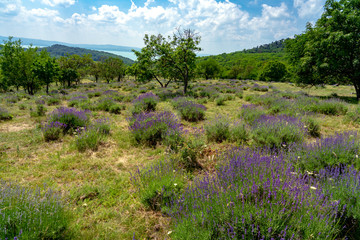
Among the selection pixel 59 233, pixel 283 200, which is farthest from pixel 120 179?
pixel 283 200

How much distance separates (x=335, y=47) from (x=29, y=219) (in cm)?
1887

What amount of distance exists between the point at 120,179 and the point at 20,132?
207 inches

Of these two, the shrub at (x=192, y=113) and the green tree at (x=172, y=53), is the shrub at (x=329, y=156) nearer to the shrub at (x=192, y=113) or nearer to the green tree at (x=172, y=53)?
the shrub at (x=192, y=113)

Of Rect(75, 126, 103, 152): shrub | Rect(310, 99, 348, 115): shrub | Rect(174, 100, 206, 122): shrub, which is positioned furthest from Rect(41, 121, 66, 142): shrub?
Rect(310, 99, 348, 115): shrub

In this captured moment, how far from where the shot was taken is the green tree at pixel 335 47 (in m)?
12.3

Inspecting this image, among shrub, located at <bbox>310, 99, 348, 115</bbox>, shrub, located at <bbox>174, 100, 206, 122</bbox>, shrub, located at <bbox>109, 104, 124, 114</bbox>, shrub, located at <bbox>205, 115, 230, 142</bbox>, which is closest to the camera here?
shrub, located at <bbox>205, 115, 230, 142</bbox>

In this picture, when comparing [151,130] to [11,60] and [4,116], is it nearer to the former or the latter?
[4,116]

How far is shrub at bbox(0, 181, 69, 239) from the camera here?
1.82 m

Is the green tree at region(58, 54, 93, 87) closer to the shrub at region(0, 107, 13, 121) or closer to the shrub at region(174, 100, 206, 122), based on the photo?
the shrub at region(0, 107, 13, 121)

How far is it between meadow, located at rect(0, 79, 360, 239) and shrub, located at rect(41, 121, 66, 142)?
3cm

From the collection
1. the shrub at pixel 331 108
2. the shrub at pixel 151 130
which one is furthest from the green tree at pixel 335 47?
the shrub at pixel 151 130

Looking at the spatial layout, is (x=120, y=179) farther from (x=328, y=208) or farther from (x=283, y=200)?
(x=328, y=208)

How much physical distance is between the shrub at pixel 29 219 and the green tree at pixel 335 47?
57.8 ft

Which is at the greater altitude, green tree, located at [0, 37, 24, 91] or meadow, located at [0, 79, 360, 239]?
green tree, located at [0, 37, 24, 91]
